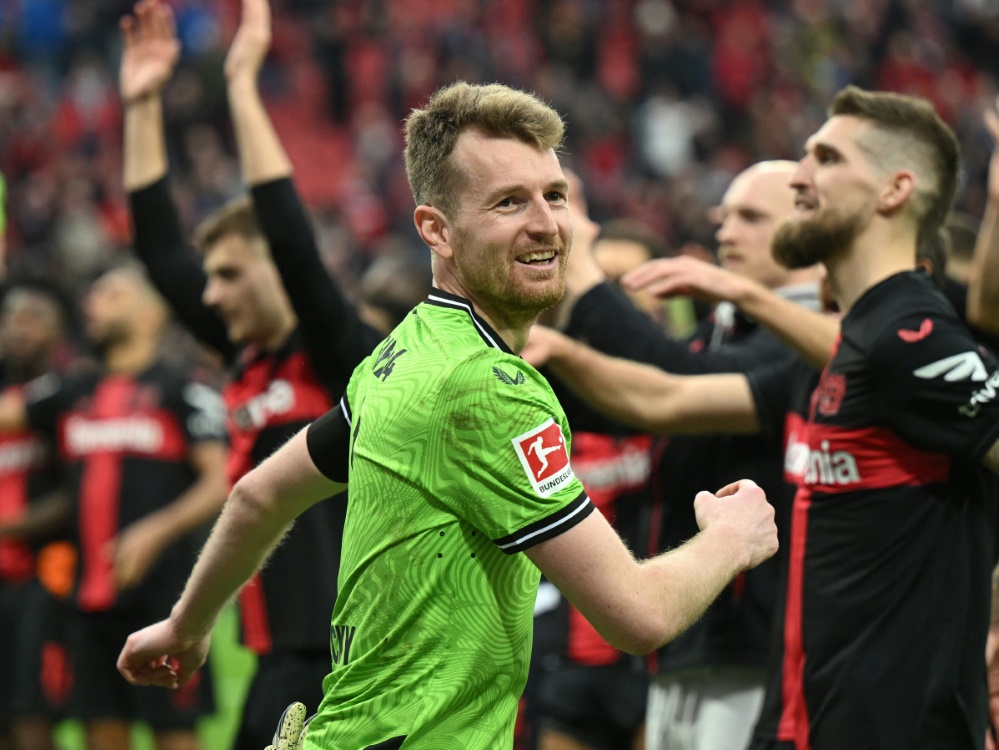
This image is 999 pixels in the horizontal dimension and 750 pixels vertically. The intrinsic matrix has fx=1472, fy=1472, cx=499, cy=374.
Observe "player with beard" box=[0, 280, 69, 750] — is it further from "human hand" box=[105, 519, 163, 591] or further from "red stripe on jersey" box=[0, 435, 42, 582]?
"human hand" box=[105, 519, 163, 591]

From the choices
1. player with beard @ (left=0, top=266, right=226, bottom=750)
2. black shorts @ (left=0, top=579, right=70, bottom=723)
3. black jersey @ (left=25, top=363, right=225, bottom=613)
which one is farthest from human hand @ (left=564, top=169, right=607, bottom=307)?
black shorts @ (left=0, top=579, right=70, bottom=723)

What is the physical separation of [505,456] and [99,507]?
18.2ft

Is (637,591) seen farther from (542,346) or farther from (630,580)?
(542,346)

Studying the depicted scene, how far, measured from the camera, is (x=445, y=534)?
2805 mm

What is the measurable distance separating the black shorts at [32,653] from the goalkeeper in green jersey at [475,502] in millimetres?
5471

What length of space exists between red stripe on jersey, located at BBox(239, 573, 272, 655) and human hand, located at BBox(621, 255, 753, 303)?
174 centimetres

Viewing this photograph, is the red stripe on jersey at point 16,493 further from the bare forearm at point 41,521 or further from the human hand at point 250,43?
the human hand at point 250,43

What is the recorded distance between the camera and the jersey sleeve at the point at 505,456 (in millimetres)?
2689

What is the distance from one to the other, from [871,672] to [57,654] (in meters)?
5.42

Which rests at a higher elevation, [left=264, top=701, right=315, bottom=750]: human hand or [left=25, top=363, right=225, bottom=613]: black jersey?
[left=264, top=701, right=315, bottom=750]: human hand

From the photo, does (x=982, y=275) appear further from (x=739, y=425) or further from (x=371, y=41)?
(x=371, y=41)

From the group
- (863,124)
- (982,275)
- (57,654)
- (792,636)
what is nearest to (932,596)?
(792,636)

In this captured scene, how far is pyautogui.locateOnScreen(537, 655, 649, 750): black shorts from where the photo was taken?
239 inches

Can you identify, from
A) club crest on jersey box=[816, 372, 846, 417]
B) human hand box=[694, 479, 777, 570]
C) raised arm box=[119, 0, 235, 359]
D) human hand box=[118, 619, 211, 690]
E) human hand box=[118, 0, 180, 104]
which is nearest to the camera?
human hand box=[694, 479, 777, 570]
